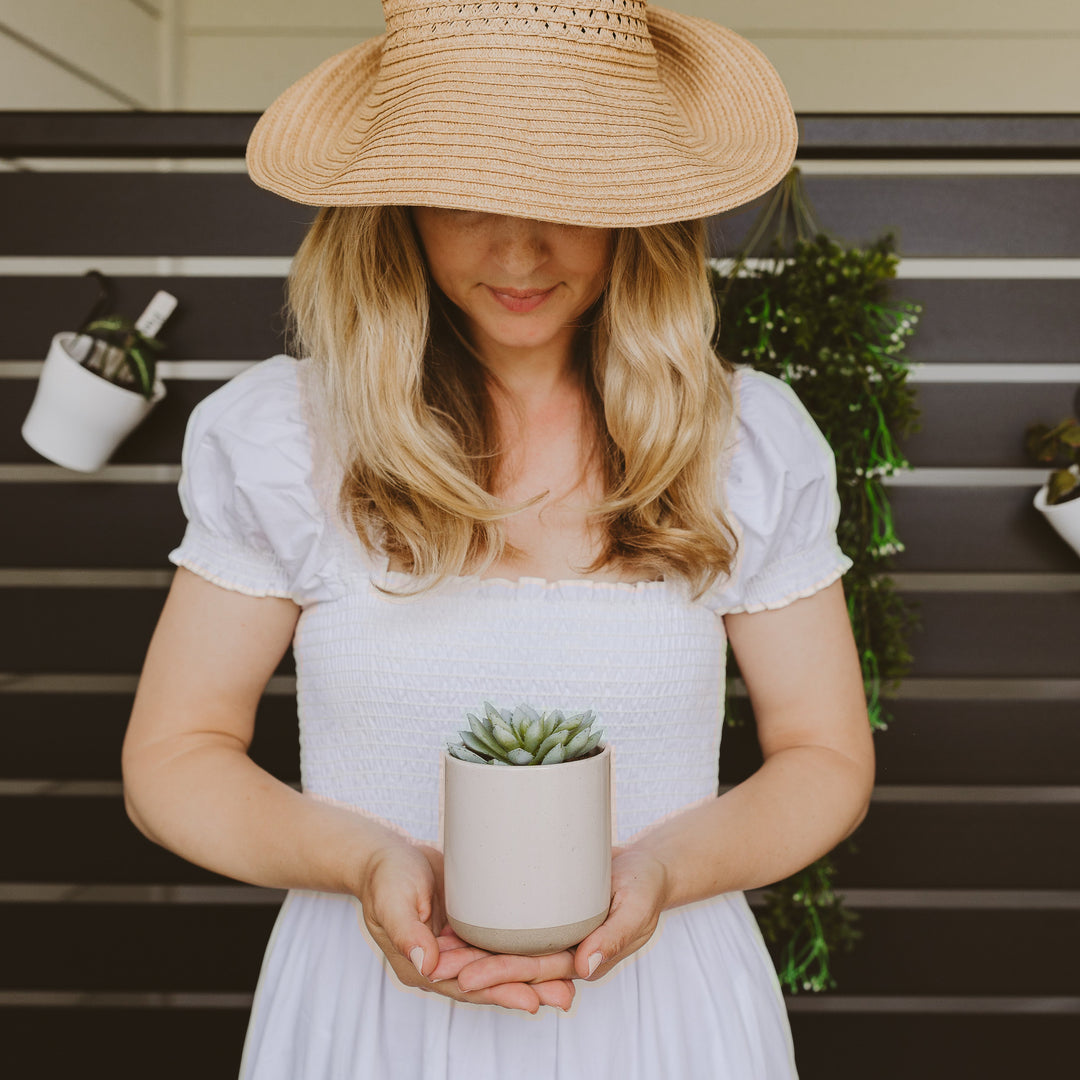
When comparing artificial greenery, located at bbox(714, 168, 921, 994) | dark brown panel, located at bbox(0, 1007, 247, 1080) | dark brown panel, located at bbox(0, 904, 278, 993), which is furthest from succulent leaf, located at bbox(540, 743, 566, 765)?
dark brown panel, located at bbox(0, 1007, 247, 1080)

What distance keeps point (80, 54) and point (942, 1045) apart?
2.30 m

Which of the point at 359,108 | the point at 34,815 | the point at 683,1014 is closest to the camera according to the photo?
the point at 683,1014

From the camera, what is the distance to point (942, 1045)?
1.73m

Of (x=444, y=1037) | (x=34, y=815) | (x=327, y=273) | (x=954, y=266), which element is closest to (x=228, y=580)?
(x=327, y=273)

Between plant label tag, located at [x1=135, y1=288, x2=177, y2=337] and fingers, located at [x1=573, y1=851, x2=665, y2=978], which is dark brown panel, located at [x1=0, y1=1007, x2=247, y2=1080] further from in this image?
fingers, located at [x1=573, y1=851, x2=665, y2=978]

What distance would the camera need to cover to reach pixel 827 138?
1.59 metres

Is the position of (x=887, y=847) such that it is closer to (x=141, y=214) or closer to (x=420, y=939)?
(x=420, y=939)

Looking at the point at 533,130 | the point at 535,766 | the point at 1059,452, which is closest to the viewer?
the point at 535,766

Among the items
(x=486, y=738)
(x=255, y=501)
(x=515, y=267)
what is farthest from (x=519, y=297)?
(x=486, y=738)

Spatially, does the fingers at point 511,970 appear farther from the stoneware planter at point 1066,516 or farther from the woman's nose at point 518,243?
the stoneware planter at point 1066,516

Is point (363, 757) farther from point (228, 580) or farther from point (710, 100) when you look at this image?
point (710, 100)

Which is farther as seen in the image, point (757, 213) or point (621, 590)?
point (757, 213)

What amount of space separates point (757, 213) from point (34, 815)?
1.46 meters

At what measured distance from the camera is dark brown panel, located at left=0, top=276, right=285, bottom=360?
66.1 inches
